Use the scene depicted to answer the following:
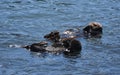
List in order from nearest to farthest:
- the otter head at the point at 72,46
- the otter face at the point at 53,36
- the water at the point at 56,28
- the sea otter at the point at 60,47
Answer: the water at the point at 56,28, the sea otter at the point at 60,47, the otter head at the point at 72,46, the otter face at the point at 53,36

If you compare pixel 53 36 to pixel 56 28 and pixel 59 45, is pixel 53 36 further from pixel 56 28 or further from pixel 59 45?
pixel 56 28

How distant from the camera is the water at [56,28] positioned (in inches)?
695

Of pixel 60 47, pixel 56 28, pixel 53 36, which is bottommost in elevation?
pixel 60 47

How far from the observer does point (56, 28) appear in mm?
23719

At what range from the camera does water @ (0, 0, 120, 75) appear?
695 inches

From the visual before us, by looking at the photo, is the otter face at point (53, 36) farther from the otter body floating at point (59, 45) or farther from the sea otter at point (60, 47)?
the sea otter at point (60, 47)

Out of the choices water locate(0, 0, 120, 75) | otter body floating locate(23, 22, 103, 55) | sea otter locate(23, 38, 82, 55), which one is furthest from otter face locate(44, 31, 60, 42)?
→ sea otter locate(23, 38, 82, 55)

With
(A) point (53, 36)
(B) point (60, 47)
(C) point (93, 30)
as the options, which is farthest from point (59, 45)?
(C) point (93, 30)

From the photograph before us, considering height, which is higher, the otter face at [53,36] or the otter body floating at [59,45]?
the otter face at [53,36]

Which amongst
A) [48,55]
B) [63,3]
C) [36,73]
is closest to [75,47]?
[48,55]

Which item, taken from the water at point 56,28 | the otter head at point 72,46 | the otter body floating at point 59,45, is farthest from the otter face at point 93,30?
the otter head at point 72,46

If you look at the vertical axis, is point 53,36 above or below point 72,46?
above

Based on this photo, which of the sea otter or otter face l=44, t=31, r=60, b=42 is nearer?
the sea otter

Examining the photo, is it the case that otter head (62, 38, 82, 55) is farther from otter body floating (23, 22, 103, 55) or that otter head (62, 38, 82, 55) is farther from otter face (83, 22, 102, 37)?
otter face (83, 22, 102, 37)
